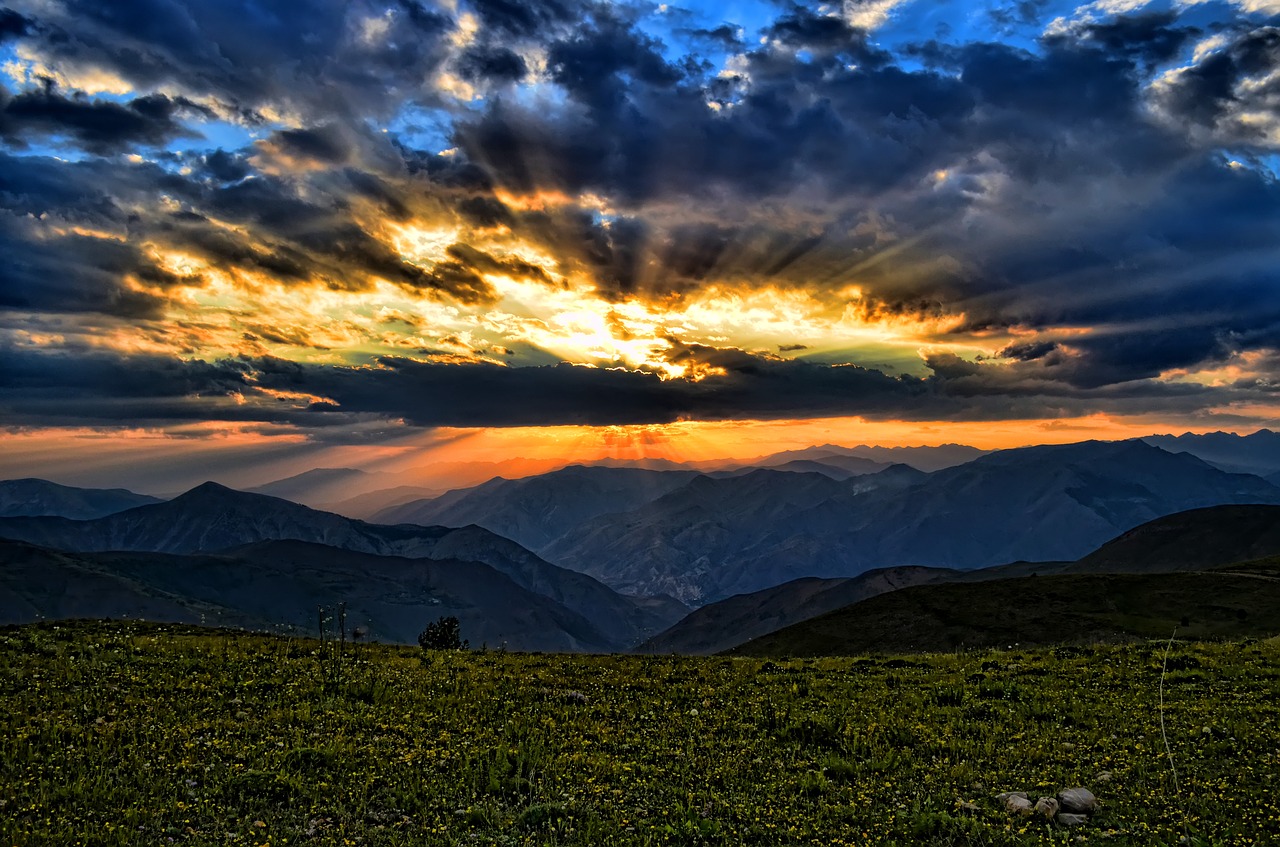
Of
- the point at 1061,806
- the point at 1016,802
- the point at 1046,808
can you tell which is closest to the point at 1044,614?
the point at 1061,806

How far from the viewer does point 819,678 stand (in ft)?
82.9

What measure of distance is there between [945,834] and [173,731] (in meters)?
16.3

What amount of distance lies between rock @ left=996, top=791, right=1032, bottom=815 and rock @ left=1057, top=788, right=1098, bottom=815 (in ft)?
1.93

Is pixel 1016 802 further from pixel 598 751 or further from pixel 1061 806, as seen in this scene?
pixel 598 751

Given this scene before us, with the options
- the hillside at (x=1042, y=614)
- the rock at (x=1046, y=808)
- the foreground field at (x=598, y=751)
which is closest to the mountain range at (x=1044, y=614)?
the hillside at (x=1042, y=614)

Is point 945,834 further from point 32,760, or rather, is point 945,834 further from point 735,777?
point 32,760

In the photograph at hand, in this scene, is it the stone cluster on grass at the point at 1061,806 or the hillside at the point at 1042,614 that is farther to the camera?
the hillside at the point at 1042,614

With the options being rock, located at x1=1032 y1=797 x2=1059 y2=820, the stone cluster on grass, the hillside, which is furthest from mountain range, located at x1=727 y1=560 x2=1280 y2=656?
rock, located at x1=1032 y1=797 x2=1059 y2=820

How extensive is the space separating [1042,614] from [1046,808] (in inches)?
5327

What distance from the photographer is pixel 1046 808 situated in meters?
12.9

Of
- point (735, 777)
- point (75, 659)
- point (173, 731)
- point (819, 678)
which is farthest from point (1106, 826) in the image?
point (75, 659)

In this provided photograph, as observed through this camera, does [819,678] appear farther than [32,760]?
Yes

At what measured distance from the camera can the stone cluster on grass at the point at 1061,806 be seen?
12656mm

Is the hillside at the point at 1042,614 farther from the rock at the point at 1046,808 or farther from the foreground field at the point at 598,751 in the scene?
Result: the rock at the point at 1046,808
